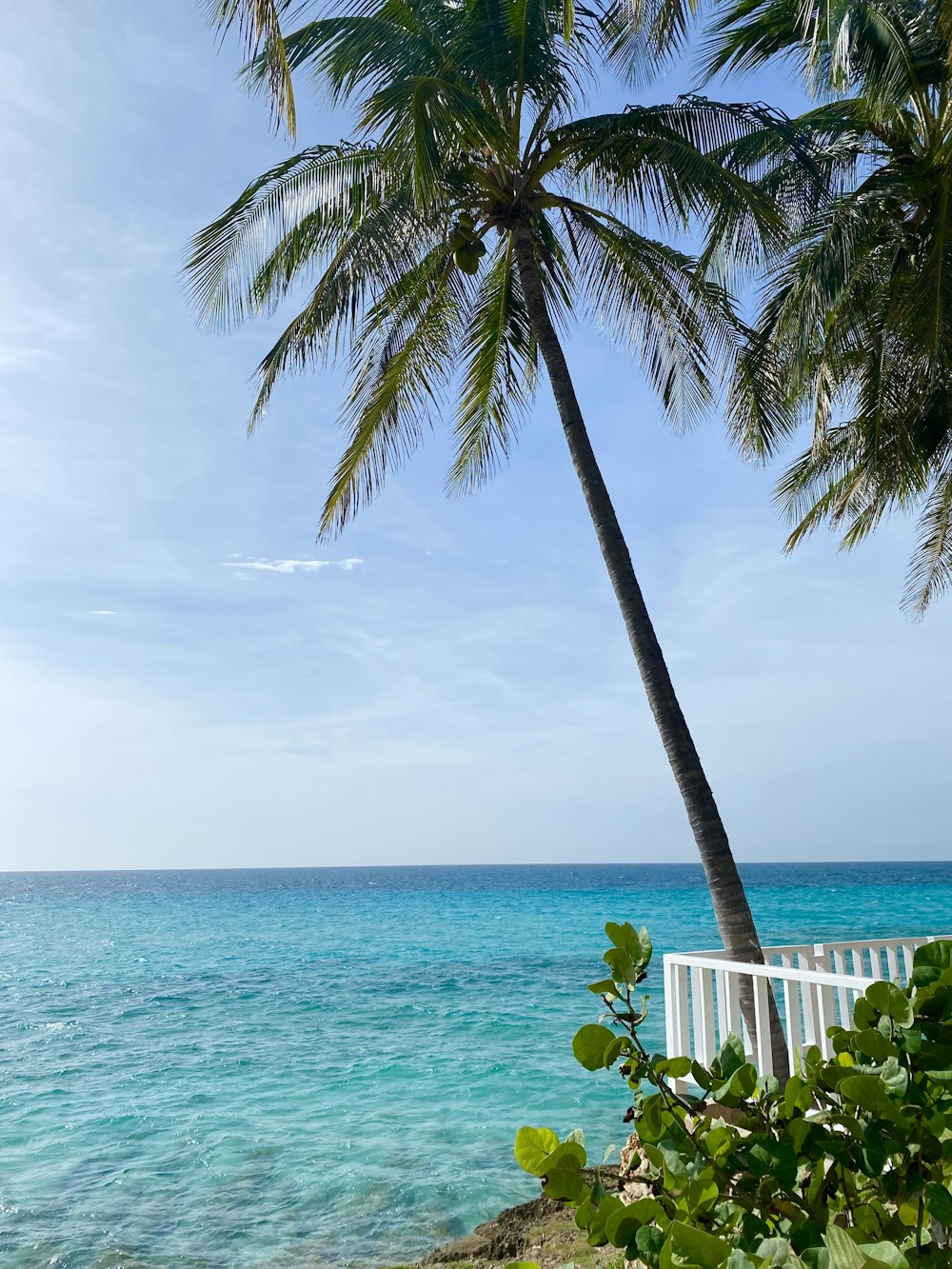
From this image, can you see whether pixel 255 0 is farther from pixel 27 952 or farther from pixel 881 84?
pixel 27 952

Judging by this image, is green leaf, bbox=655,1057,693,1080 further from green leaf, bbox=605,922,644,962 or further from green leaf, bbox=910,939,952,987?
green leaf, bbox=910,939,952,987

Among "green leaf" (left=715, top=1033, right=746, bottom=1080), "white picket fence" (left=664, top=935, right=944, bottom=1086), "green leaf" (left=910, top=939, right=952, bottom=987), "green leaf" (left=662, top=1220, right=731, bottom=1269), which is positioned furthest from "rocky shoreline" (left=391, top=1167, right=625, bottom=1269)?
"green leaf" (left=662, top=1220, right=731, bottom=1269)

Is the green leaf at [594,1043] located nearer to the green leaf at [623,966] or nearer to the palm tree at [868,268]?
the green leaf at [623,966]

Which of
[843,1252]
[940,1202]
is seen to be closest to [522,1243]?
[940,1202]

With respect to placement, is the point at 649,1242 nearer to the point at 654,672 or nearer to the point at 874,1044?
the point at 874,1044

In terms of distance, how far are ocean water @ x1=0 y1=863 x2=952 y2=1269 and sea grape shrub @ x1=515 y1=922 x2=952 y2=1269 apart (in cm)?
665

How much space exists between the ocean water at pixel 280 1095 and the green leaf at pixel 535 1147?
21.8 ft

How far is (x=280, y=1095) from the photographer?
1141cm

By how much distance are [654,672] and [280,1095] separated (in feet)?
26.2

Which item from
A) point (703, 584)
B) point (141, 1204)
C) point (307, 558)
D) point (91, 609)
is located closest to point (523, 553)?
point (703, 584)

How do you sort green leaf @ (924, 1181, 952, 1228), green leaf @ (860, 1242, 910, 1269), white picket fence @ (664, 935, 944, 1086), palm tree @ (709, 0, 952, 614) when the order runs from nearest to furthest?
green leaf @ (860, 1242, 910, 1269) < green leaf @ (924, 1181, 952, 1228) < white picket fence @ (664, 935, 944, 1086) < palm tree @ (709, 0, 952, 614)

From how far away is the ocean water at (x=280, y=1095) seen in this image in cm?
734

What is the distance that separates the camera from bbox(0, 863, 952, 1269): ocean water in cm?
734

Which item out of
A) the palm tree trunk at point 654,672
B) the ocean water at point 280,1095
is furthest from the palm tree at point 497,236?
the ocean water at point 280,1095
